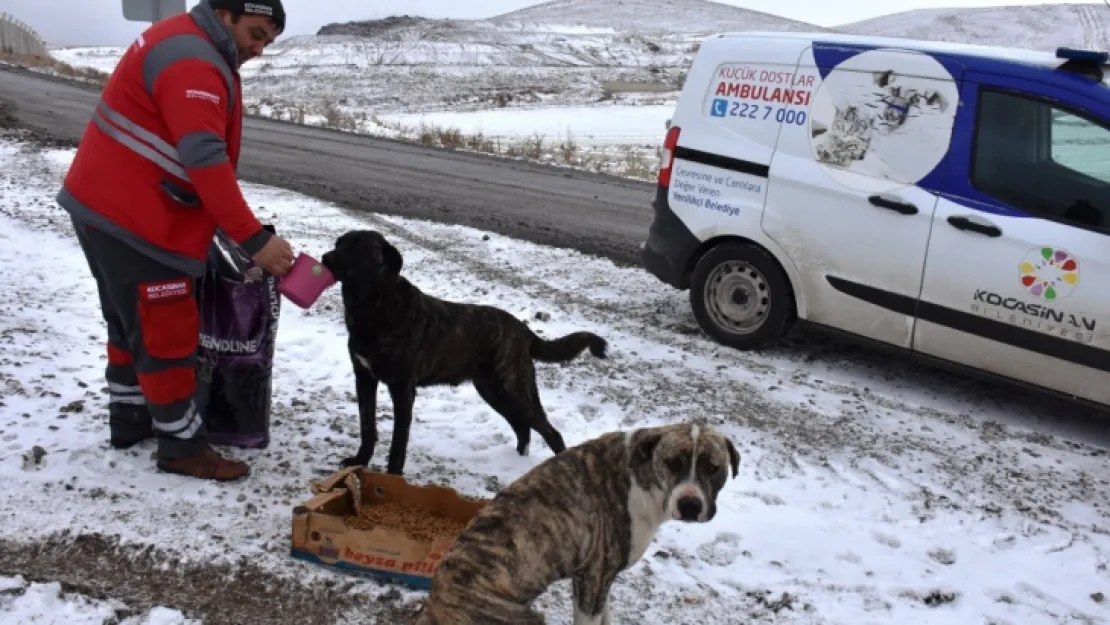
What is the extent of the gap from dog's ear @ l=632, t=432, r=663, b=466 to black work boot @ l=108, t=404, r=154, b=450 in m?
2.59

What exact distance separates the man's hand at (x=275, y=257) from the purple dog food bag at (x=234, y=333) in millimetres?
566

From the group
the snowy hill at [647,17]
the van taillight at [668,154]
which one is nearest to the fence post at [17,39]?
the snowy hill at [647,17]

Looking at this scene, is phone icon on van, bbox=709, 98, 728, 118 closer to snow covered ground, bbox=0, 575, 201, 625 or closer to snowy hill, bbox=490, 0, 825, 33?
snow covered ground, bbox=0, 575, 201, 625

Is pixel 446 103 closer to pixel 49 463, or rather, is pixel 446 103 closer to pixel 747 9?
pixel 49 463

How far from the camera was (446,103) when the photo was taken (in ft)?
112

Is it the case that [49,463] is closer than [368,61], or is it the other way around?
[49,463]

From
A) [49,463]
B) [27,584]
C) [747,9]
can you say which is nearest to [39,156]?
[49,463]

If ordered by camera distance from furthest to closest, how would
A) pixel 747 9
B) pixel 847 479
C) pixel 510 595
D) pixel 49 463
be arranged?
pixel 747 9 < pixel 847 479 < pixel 49 463 < pixel 510 595

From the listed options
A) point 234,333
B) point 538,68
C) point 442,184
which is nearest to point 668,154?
point 234,333

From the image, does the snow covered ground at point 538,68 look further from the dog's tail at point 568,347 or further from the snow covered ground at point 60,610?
the snow covered ground at point 60,610

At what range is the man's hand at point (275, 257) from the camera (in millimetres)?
3889

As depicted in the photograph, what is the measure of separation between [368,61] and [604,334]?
48.2 meters

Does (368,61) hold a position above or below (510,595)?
above

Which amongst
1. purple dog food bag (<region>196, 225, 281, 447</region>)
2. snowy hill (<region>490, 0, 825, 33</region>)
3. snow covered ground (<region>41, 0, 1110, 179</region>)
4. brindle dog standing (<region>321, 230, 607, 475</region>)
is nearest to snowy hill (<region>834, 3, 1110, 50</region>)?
snow covered ground (<region>41, 0, 1110, 179</region>)
